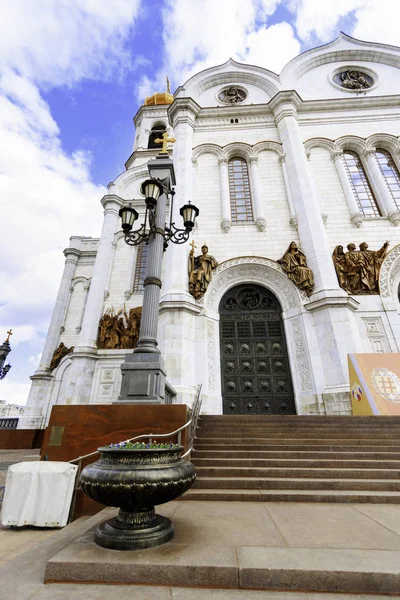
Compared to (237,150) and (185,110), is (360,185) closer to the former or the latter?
(237,150)

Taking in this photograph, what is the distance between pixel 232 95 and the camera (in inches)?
662

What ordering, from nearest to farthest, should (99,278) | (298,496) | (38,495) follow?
(38,495) → (298,496) → (99,278)

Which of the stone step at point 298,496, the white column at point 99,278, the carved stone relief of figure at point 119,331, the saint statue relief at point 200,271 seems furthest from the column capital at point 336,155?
the stone step at point 298,496

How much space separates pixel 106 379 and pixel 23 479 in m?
7.95

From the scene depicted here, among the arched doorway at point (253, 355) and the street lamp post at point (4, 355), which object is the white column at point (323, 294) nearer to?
the arched doorway at point (253, 355)

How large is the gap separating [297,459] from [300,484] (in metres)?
0.85

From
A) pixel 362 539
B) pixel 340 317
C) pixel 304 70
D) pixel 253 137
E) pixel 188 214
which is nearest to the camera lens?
pixel 362 539

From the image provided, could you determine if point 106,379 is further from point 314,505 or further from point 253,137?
point 253,137

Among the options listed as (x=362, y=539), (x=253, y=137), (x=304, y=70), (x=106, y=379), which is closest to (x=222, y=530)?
(x=362, y=539)

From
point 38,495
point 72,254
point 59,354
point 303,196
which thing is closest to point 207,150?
point 303,196

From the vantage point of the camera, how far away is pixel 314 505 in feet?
11.8

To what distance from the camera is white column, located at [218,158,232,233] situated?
12.0m

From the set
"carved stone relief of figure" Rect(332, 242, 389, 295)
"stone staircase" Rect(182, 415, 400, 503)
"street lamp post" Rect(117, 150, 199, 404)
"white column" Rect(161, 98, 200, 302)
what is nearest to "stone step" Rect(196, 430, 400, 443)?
"stone staircase" Rect(182, 415, 400, 503)

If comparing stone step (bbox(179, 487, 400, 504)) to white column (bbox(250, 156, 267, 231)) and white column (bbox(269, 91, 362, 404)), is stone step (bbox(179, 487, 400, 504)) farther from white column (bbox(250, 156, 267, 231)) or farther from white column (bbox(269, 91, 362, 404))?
white column (bbox(250, 156, 267, 231))
